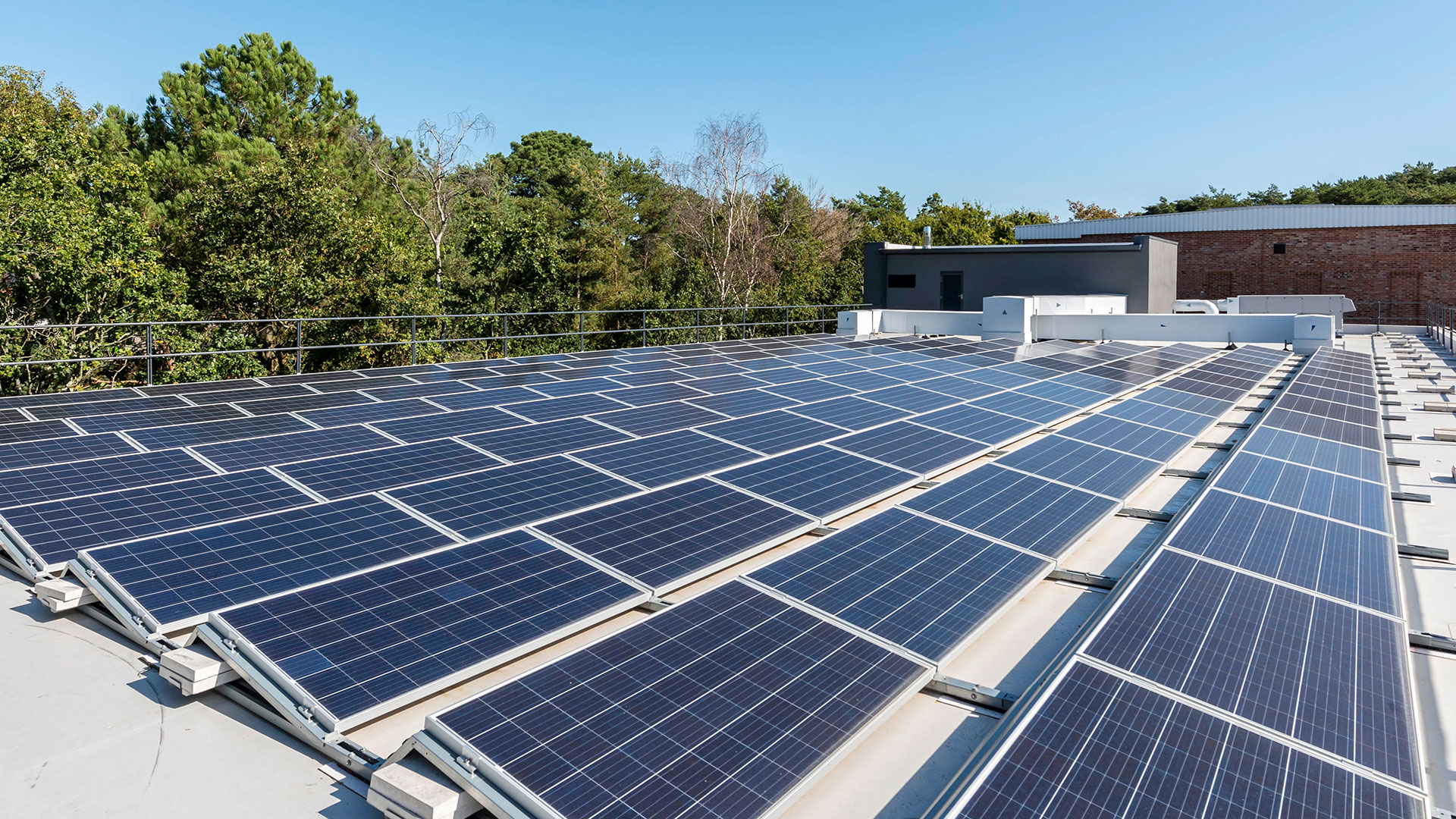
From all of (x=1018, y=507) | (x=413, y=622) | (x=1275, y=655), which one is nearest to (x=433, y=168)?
(x=1018, y=507)

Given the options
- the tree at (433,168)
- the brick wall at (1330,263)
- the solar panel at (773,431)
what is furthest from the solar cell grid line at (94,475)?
the brick wall at (1330,263)

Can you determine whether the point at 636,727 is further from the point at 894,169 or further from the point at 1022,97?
the point at 894,169

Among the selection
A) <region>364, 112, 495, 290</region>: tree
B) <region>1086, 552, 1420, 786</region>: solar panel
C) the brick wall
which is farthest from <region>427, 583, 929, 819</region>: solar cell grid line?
the brick wall

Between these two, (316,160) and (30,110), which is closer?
(30,110)

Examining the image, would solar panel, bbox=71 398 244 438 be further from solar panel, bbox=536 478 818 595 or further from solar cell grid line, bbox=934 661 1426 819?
solar cell grid line, bbox=934 661 1426 819

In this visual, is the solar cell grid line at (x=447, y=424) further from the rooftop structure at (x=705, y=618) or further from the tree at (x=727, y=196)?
the tree at (x=727, y=196)

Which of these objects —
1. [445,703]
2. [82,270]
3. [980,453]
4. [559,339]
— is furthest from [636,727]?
[559,339]

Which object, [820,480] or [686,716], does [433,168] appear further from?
[686,716]
